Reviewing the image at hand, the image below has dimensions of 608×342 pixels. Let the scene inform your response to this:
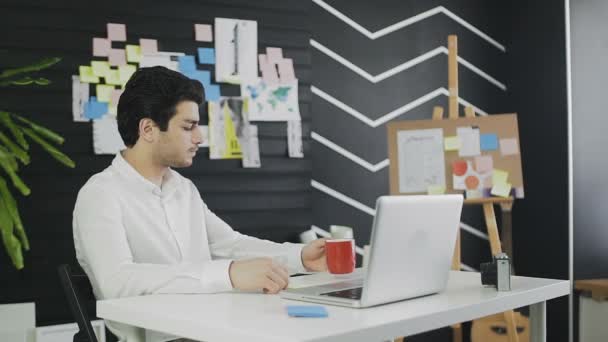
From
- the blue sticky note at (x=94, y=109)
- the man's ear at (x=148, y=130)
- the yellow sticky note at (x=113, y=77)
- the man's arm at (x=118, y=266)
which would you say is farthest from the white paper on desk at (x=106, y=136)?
the man's arm at (x=118, y=266)

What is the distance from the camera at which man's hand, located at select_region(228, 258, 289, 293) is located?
1748mm

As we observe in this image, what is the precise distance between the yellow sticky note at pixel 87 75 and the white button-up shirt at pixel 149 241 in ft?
3.49

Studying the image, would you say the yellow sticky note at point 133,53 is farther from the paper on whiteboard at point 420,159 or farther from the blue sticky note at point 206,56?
the paper on whiteboard at point 420,159

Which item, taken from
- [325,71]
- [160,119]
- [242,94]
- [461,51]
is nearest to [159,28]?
[242,94]

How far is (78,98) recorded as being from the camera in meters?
3.17

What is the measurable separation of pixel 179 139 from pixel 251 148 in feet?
4.81

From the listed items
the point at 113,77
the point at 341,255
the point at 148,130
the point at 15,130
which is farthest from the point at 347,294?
the point at 113,77

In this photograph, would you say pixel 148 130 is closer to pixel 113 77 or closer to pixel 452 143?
pixel 113 77

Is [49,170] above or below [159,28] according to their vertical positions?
below

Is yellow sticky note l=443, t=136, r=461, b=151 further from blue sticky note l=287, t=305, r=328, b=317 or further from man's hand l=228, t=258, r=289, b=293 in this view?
blue sticky note l=287, t=305, r=328, b=317

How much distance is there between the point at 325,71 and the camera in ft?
13.4

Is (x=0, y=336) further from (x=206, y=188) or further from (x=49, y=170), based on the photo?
(x=206, y=188)

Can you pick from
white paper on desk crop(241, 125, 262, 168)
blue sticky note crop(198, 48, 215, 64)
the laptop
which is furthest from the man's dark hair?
white paper on desk crop(241, 125, 262, 168)

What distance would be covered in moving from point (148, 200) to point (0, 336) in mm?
876
